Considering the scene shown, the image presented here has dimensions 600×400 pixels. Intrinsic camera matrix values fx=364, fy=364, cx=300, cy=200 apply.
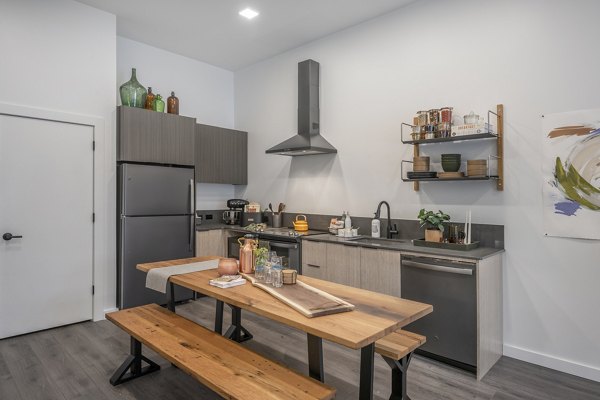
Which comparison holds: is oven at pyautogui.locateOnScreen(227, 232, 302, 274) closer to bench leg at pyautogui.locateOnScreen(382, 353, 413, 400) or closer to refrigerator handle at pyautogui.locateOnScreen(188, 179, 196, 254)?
refrigerator handle at pyautogui.locateOnScreen(188, 179, 196, 254)

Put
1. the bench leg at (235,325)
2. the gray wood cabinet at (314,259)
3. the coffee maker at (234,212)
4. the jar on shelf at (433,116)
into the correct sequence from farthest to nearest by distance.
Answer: the coffee maker at (234,212) → the gray wood cabinet at (314,259) → the jar on shelf at (433,116) → the bench leg at (235,325)

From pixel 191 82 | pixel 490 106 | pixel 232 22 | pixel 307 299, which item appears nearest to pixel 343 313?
pixel 307 299

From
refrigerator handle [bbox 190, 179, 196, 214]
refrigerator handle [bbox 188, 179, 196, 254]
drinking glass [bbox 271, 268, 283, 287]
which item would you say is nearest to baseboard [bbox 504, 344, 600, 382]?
drinking glass [bbox 271, 268, 283, 287]

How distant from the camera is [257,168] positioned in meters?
5.43

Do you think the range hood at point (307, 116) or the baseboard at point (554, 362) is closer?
the baseboard at point (554, 362)

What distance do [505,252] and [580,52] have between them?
5.39 feet

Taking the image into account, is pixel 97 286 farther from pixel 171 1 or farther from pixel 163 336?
pixel 171 1

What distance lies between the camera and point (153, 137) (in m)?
4.21

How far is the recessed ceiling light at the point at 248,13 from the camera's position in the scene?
3869 mm

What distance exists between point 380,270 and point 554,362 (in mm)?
1477

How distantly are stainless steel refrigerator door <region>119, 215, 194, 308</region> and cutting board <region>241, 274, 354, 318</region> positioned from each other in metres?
2.29

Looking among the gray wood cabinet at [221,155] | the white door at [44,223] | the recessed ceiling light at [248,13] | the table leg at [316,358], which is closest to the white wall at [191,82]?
the gray wood cabinet at [221,155]

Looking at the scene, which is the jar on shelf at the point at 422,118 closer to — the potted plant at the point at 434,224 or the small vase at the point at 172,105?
the potted plant at the point at 434,224

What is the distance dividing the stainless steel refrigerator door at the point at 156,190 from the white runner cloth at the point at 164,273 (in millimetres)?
1498
